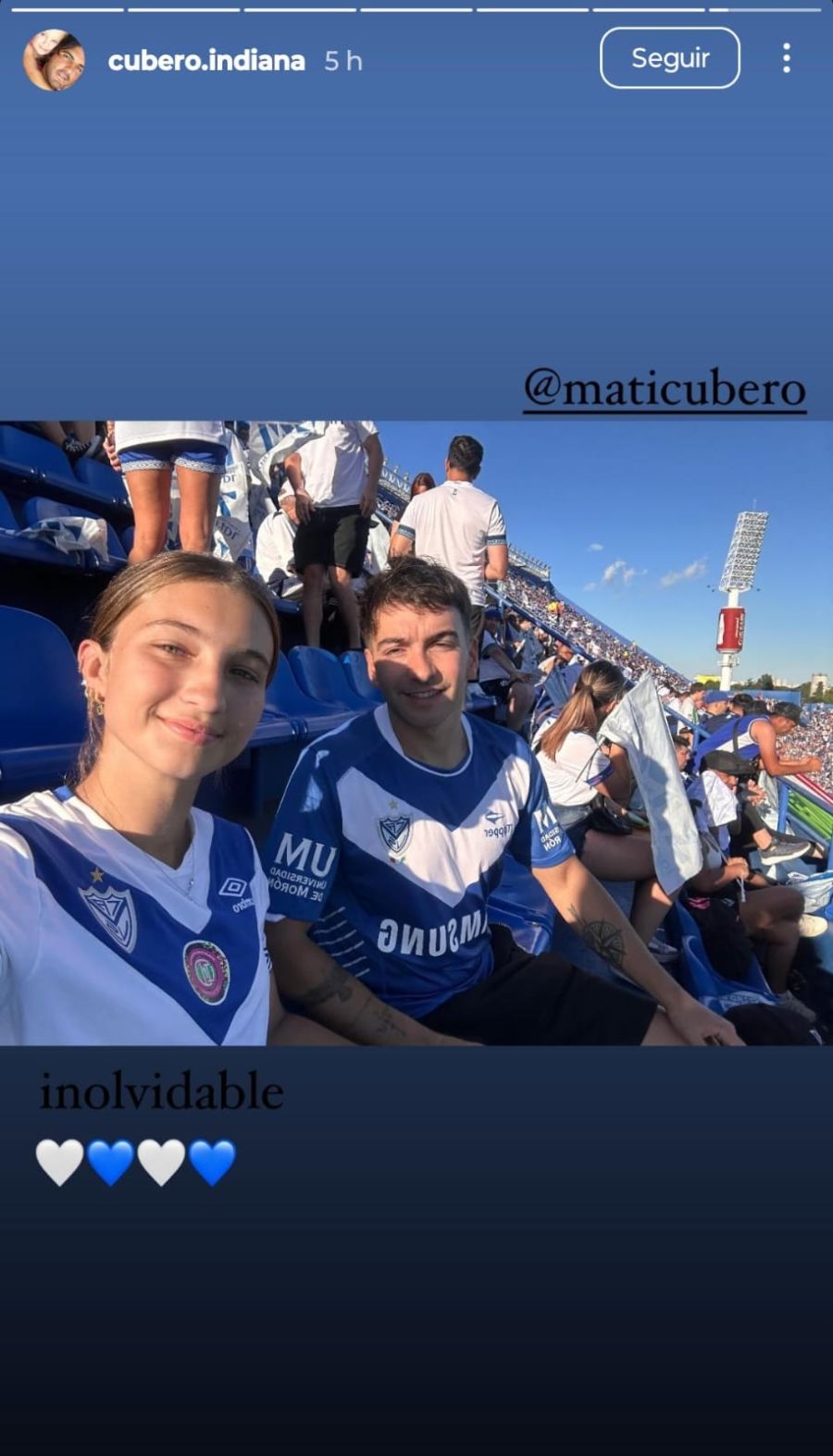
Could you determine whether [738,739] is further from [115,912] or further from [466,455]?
[115,912]

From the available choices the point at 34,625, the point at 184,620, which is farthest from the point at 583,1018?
the point at 34,625

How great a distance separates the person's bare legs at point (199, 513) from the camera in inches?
42.8

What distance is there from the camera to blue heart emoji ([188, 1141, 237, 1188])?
2.86 ft

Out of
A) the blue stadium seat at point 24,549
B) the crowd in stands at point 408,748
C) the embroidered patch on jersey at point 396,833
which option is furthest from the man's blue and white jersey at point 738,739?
the blue stadium seat at point 24,549

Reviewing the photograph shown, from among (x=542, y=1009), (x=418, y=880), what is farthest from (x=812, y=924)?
(x=418, y=880)

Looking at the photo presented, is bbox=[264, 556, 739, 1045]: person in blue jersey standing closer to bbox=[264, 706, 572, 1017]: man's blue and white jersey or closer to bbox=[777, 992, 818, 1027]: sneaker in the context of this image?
bbox=[264, 706, 572, 1017]: man's blue and white jersey

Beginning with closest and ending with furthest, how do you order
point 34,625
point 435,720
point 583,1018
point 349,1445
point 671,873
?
point 349,1445
point 34,625
point 583,1018
point 435,720
point 671,873

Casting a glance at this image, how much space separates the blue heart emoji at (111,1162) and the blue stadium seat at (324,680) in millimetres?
709

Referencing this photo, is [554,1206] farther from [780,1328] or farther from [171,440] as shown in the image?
[171,440]

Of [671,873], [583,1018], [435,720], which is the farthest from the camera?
[671,873]

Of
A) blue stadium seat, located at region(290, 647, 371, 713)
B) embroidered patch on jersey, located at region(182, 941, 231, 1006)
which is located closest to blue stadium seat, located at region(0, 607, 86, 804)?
embroidered patch on jersey, located at region(182, 941, 231, 1006)

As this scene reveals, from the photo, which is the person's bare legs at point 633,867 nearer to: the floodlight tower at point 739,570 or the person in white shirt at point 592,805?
the person in white shirt at point 592,805

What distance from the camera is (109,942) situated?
2.81ft

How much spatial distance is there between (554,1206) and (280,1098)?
35 centimetres
